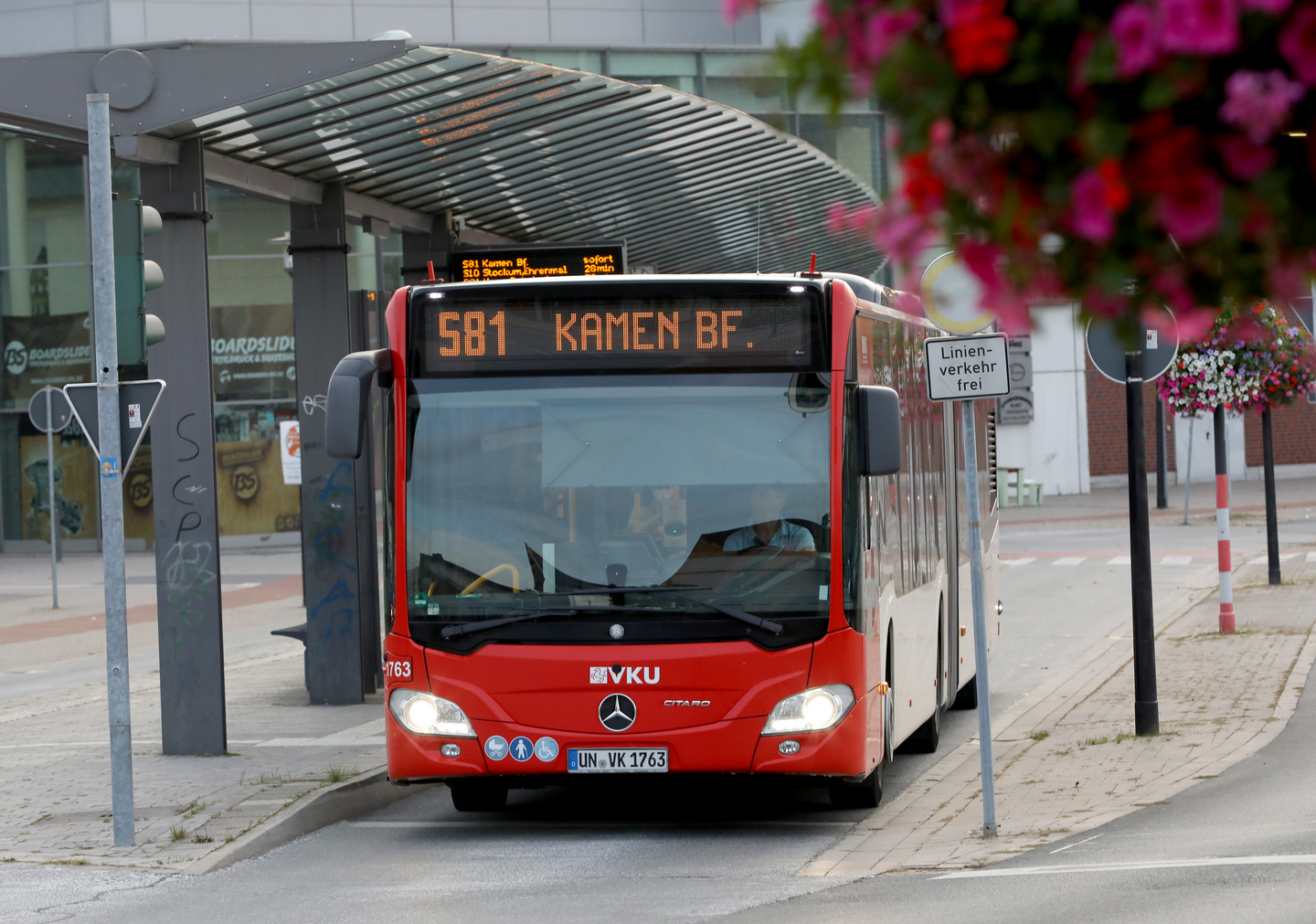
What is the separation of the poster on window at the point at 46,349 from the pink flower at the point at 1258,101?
Answer: 126 ft

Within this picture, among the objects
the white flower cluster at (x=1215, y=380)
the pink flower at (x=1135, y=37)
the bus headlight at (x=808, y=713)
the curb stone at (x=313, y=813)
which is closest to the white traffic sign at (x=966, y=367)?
the bus headlight at (x=808, y=713)

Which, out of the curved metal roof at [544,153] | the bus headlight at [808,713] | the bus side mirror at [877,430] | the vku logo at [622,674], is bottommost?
the bus headlight at [808,713]

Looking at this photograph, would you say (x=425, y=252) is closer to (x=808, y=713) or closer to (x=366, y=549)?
(x=366, y=549)

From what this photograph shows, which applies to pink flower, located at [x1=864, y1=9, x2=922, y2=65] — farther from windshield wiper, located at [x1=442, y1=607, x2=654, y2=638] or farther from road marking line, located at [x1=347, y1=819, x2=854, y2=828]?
road marking line, located at [x1=347, y1=819, x2=854, y2=828]

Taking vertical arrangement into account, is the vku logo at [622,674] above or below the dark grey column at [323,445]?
below

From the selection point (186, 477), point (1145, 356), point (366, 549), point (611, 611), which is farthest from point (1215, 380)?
point (611, 611)

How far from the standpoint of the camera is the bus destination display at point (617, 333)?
8.63 metres

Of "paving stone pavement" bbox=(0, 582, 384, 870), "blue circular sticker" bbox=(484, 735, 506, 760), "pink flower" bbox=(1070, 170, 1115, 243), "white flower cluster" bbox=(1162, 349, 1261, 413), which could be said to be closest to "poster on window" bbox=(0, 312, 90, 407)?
"paving stone pavement" bbox=(0, 582, 384, 870)

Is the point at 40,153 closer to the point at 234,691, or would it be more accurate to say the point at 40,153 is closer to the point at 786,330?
the point at 234,691

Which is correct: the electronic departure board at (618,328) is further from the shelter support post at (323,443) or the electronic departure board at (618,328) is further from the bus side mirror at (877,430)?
the shelter support post at (323,443)

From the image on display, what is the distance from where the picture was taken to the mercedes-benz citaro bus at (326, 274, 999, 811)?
326 inches

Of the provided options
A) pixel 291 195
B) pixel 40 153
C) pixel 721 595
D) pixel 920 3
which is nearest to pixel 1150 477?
pixel 40 153

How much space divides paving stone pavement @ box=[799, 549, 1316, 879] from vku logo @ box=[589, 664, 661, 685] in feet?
3.60

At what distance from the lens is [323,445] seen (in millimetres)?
13336
